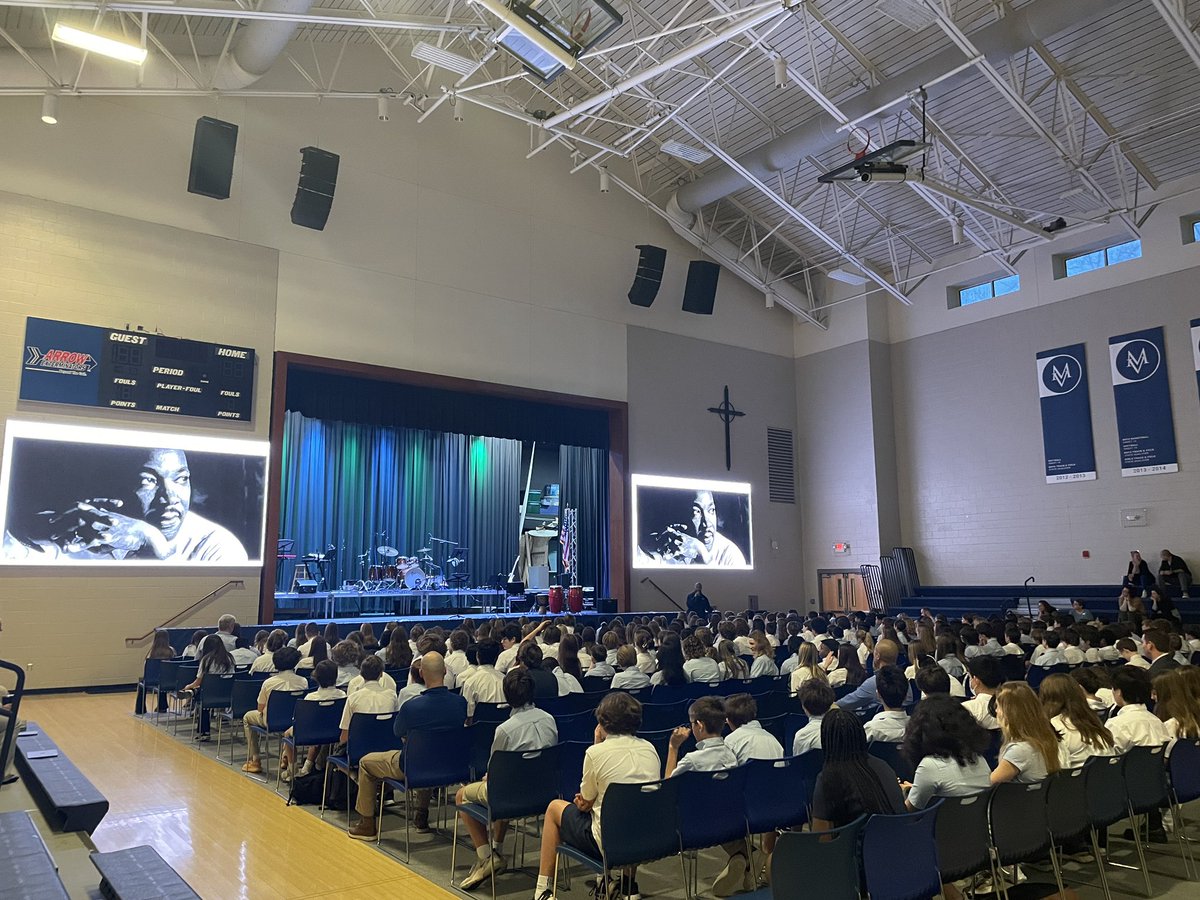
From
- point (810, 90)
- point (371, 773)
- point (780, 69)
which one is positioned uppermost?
point (810, 90)

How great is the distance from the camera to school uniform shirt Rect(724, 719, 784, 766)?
4.27 meters

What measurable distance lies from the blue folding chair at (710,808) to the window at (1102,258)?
15058 millimetres

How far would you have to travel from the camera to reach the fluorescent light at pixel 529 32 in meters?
8.90

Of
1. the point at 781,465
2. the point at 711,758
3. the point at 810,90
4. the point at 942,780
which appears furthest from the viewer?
the point at 781,465

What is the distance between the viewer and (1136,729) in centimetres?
461

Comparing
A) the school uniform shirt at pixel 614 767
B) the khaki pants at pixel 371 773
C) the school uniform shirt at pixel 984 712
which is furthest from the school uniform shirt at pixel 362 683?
the school uniform shirt at pixel 984 712

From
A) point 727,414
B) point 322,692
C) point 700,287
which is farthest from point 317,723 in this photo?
point 727,414

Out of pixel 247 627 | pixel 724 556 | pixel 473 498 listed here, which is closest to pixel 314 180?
pixel 247 627

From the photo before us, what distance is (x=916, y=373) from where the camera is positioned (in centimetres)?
1850

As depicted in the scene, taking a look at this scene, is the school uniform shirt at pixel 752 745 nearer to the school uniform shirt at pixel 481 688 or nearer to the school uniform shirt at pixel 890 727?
the school uniform shirt at pixel 890 727

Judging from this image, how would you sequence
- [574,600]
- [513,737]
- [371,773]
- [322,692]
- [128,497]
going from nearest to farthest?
[513,737] → [371,773] → [322,692] → [128,497] → [574,600]

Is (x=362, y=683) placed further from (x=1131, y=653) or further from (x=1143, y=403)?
(x=1143, y=403)

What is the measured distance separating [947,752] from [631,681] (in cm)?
345

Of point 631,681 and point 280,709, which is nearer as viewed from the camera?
point 280,709
